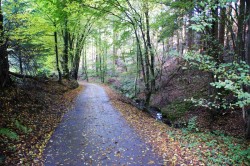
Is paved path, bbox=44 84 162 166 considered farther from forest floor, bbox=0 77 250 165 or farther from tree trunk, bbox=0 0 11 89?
tree trunk, bbox=0 0 11 89

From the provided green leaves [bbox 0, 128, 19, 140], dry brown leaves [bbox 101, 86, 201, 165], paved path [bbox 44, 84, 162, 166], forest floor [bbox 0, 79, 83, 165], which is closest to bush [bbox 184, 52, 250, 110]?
dry brown leaves [bbox 101, 86, 201, 165]

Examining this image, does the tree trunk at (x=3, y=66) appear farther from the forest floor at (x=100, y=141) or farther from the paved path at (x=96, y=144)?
the paved path at (x=96, y=144)

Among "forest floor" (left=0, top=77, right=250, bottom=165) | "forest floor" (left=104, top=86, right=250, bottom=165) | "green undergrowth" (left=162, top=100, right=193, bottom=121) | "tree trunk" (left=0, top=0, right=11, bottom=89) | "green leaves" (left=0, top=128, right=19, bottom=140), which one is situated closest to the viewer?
"forest floor" (left=104, top=86, right=250, bottom=165)

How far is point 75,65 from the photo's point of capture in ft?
92.8

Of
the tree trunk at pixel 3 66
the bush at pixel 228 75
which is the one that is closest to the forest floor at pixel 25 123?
the tree trunk at pixel 3 66

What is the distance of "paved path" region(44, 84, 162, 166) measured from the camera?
6.09m

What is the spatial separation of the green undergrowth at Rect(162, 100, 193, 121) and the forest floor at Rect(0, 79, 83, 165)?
6.88m

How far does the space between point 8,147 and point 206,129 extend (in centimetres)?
902

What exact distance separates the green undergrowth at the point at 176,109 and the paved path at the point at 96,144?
5.02 meters

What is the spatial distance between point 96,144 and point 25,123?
3255mm

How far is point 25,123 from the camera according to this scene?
27.3 feet

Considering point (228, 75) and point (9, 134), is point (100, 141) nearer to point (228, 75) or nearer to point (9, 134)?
point (9, 134)

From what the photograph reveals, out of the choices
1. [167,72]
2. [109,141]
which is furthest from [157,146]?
[167,72]

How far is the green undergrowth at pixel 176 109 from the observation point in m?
14.1
